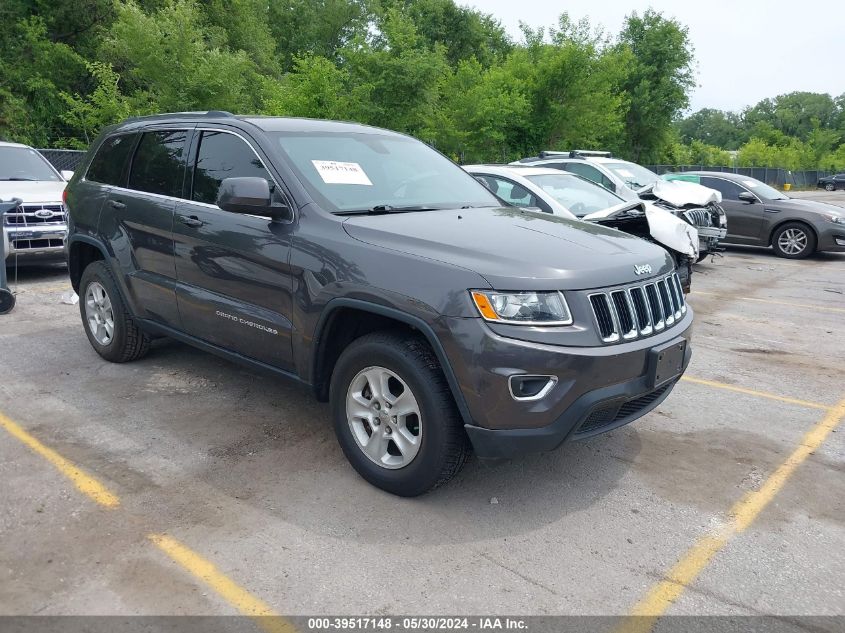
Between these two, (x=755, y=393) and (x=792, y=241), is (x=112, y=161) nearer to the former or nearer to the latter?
(x=755, y=393)

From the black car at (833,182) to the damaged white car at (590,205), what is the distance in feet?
168

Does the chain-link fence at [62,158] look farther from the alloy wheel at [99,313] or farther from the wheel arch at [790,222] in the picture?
the wheel arch at [790,222]

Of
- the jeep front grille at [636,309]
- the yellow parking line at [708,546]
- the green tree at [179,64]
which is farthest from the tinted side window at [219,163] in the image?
the green tree at [179,64]

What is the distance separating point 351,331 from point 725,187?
11971mm

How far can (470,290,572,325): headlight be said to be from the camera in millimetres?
3107

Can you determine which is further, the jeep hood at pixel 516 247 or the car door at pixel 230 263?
the car door at pixel 230 263

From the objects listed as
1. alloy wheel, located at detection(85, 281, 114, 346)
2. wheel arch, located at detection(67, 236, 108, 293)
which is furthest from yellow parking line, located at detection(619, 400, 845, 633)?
wheel arch, located at detection(67, 236, 108, 293)

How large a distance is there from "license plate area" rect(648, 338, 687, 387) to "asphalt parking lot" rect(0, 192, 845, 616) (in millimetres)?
635

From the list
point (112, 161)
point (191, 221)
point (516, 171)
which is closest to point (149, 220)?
point (191, 221)

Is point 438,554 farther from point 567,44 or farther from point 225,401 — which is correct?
point 567,44

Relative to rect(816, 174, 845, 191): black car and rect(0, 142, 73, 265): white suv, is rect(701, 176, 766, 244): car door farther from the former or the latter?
rect(816, 174, 845, 191): black car

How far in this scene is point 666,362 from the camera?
351cm

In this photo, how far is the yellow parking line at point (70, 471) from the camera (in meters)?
3.51

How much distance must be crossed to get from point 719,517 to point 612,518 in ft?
1.73
